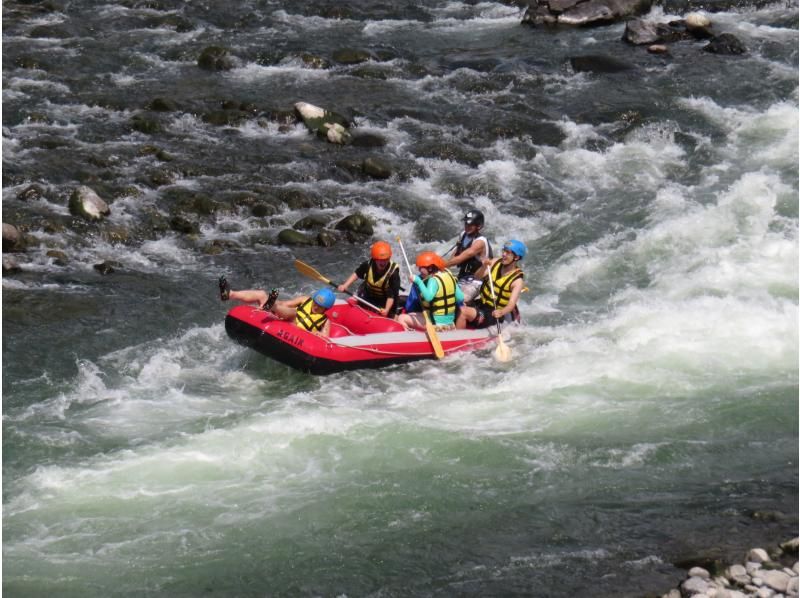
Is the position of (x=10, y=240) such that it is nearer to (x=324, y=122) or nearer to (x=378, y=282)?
(x=378, y=282)

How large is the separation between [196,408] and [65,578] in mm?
2833

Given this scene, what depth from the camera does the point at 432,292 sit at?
12.2 meters

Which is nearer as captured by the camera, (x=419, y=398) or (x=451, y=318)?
(x=419, y=398)

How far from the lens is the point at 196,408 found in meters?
11.2

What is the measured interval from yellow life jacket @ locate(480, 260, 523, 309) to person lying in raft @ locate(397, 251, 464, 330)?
40cm

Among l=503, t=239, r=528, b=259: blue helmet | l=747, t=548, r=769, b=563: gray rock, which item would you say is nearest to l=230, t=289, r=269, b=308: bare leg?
l=503, t=239, r=528, b=259: blue helmet

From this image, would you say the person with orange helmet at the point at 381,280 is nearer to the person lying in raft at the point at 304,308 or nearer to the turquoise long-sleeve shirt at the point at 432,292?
the turquoise long-sleeve shirt at the point at 432,292

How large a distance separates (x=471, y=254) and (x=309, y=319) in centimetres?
234

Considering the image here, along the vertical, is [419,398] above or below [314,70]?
below

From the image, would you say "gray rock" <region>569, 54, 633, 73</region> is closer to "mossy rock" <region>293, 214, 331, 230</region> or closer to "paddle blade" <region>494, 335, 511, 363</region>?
"mossy rock" <region>293, 214, 331, 230</region>

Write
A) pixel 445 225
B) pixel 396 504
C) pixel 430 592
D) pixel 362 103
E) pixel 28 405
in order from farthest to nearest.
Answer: pixel 362 103 < pixel 445 225 < pixel 28 405 < pixel 396 504 < pixel 430 592

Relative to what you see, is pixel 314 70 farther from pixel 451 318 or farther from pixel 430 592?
pixel 430 592

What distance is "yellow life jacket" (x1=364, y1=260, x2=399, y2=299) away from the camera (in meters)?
12.6

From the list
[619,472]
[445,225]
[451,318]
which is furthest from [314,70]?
[619,472]
